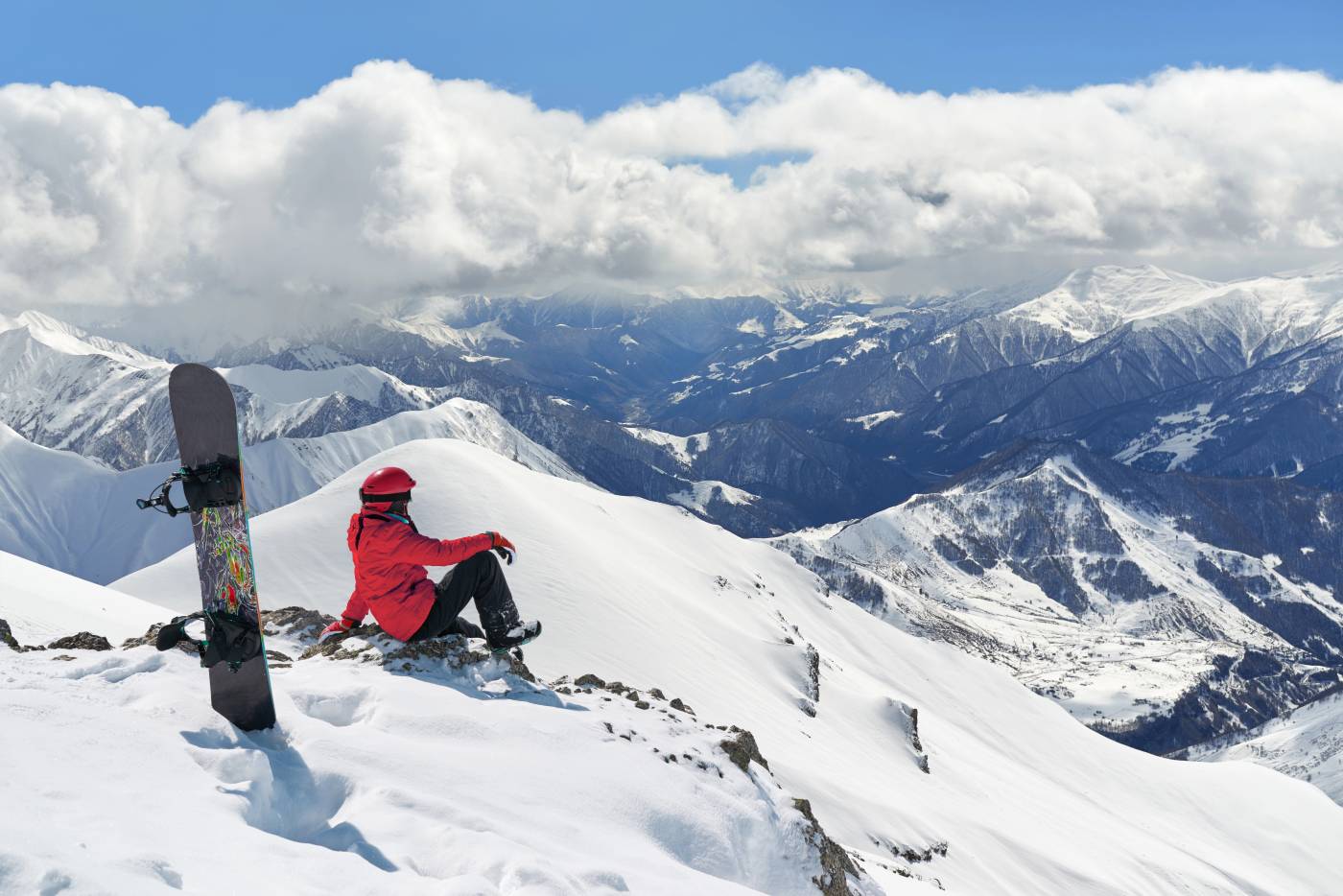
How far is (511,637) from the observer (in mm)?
15320

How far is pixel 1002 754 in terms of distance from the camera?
303 ft

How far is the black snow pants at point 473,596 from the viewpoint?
47.8 feet

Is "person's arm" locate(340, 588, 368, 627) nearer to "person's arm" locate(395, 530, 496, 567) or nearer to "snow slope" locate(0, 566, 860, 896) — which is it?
"snow slope" locate(0, 566, 860, 896)

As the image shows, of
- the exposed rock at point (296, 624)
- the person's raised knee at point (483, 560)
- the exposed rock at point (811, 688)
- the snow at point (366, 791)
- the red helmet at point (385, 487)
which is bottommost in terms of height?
the exposed rock at point (811, 688)

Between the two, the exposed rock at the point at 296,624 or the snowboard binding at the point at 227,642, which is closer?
the snowboard binding at the point at 227,642

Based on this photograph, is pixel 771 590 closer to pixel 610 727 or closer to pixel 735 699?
pixel 735 699

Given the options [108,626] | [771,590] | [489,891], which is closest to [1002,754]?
[771,590]

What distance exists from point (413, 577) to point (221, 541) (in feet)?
14.6

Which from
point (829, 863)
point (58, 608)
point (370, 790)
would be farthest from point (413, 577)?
point (58, 608)

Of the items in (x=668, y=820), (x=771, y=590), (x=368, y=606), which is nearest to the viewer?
(x=668, y=820)

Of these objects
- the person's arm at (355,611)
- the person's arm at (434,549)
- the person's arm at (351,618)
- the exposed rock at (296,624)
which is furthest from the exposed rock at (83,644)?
the exposed rock at (296,624)

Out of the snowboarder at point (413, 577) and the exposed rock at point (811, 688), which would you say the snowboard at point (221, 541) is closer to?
the snowboarder at point (413, 577)

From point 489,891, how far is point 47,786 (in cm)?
401

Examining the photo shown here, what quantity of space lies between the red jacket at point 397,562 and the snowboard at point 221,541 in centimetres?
275
